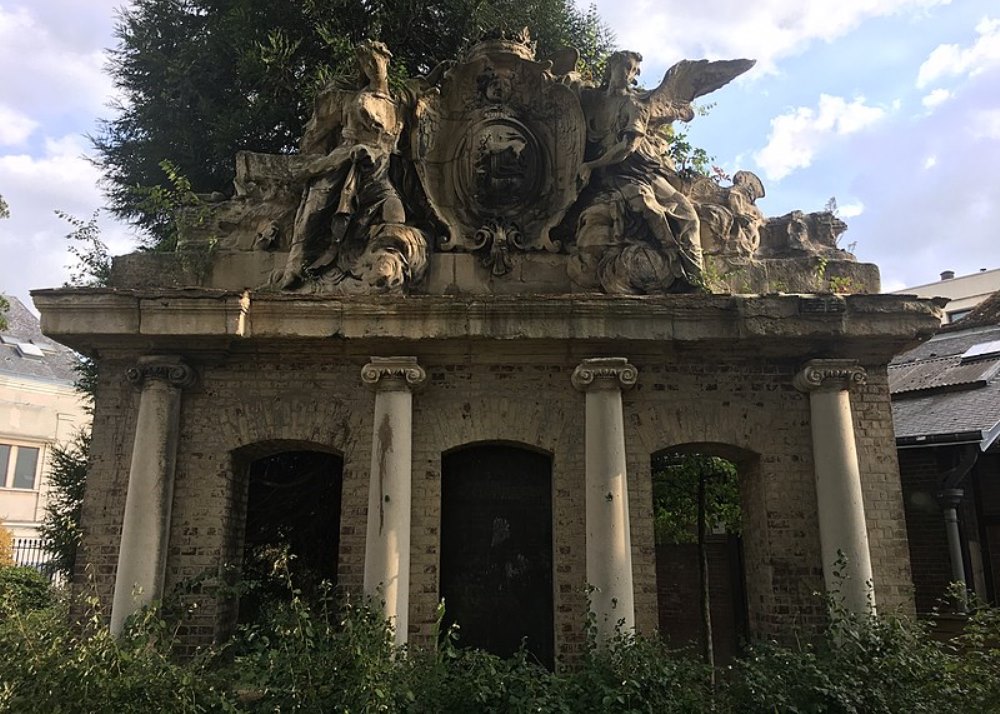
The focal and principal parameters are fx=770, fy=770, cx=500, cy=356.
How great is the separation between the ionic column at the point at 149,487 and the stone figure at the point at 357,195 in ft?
4.92

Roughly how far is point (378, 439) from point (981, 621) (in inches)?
202

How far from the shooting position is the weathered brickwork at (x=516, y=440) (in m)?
7.29

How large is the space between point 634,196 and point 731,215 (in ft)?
3.96

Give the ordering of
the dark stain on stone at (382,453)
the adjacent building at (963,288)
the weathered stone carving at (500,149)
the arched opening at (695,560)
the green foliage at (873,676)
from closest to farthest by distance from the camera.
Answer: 1. the green foliage at (873,676)
2. the dark stain on stone at (382,453)
3. the weathered stone carving at (500,149)
4. the arched opening at (695,560)
5. the adjacent building at (963,288)

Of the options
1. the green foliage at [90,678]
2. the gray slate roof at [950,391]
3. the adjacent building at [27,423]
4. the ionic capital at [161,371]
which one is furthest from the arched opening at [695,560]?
the adjacent building at [27,423]

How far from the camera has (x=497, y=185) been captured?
8.03m

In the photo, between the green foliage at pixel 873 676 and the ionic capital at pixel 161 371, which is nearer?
the green foliage at pixel 873 676

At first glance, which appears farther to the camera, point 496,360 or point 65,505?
point 65,505

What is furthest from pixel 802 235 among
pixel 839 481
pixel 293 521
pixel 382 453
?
pixel 293 521

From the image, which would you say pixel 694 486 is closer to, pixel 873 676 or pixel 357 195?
pixel 873 676

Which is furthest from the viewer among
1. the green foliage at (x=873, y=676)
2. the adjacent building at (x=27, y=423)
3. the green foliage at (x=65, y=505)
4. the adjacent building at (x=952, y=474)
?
the adjacent building at (x=27, y=423)

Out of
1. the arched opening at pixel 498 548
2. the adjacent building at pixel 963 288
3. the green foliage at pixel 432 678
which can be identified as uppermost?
the adjacent building at pixel 963 288

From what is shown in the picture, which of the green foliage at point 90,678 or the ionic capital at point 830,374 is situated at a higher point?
the ionic capital at point 830,374

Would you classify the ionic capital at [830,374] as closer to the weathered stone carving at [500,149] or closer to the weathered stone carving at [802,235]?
the weathered stone carving at [802,235]
